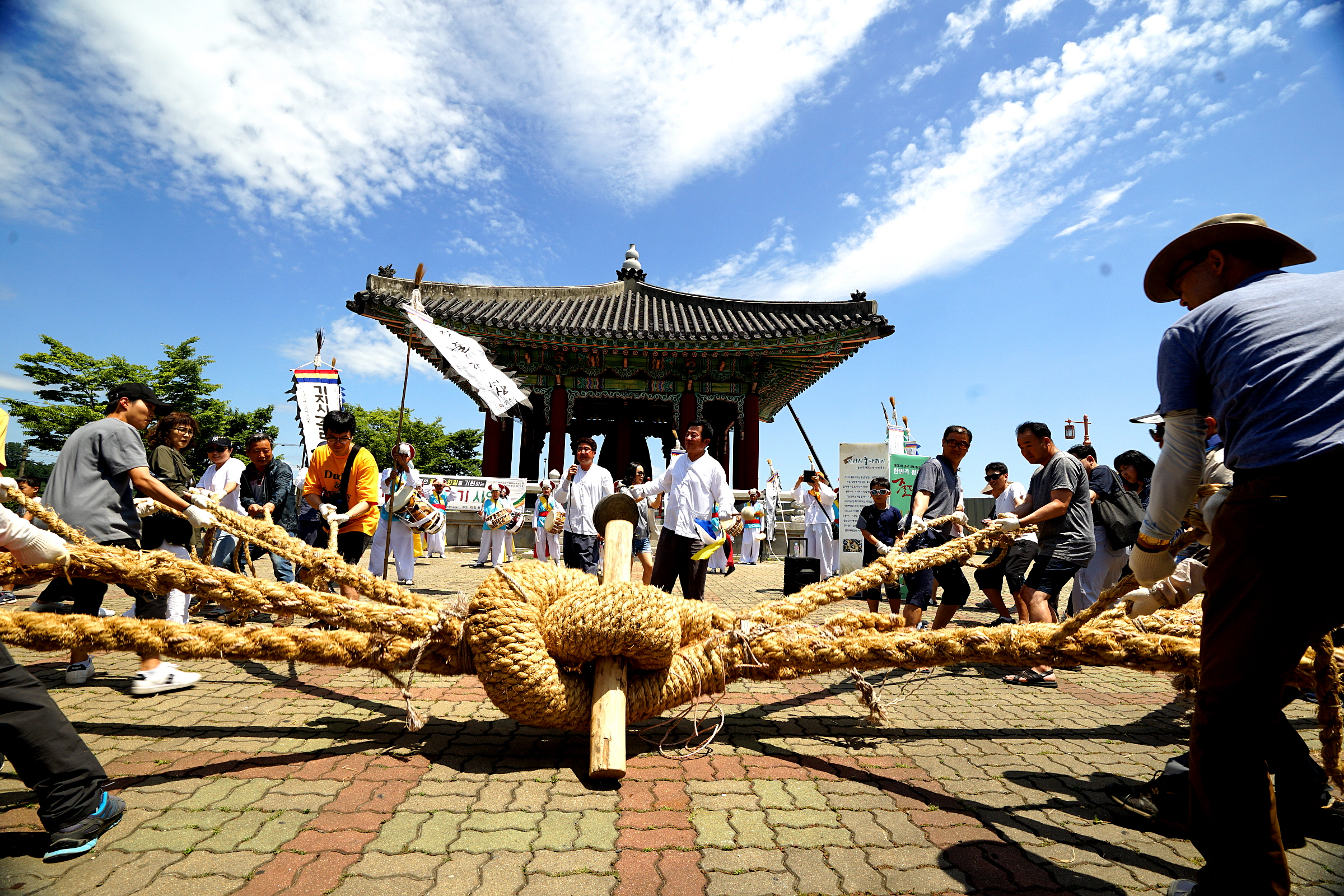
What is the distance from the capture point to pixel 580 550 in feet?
22.6

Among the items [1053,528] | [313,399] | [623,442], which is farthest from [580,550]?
[623,442]

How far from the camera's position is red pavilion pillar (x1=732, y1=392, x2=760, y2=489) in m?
14.6

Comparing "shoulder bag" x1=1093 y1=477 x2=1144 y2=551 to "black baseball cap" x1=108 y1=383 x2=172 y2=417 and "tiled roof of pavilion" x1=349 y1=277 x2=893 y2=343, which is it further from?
"tiled roof of pavilion" x1=349 y1=277 x2=893 y2=343

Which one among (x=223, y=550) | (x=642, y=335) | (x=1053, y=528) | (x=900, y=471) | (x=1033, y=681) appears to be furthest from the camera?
(x=642, y=335)

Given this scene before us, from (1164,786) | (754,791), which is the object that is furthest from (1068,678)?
(754,791)

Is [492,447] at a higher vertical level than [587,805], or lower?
higher

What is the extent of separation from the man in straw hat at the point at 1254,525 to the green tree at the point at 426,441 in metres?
37.3

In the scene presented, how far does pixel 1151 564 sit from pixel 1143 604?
1.24ft

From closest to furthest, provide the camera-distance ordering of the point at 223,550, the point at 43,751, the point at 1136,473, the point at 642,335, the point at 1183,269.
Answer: the point at 43,751
the point at 1183,269
the point at 1136,473
the point at 223,550
the point at 642,335

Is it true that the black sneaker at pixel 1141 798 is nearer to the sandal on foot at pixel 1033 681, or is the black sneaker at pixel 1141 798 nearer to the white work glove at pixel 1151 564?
the white work glove at pixel 1151 564

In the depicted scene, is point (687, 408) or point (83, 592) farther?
point (687, 408)

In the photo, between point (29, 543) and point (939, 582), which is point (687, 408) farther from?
point (29, 543)

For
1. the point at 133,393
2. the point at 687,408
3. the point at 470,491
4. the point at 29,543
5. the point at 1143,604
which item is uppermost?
the point at 687,408

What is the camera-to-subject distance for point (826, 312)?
15.2 meters
